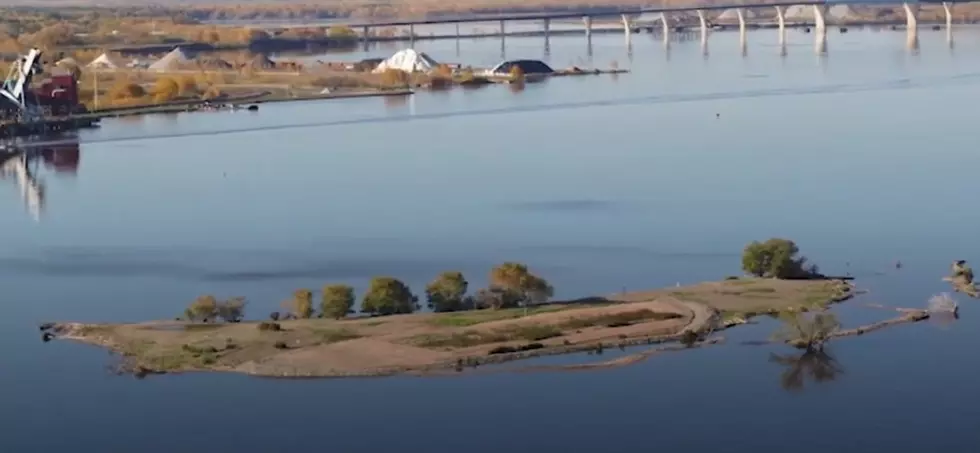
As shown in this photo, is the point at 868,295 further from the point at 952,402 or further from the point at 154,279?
the point at 154,279

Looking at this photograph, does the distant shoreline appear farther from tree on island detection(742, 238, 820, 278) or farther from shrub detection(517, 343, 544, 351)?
shrub detection(517, 343, 544, 351)

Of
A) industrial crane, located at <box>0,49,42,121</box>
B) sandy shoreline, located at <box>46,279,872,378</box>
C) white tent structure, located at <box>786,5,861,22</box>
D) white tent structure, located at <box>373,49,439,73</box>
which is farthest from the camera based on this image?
white tent structure, located at <box>786,5,861,22</box>

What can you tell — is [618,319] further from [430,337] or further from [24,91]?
[24,91]

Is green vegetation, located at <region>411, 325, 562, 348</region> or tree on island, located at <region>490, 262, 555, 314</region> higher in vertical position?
tree on island, located at <region>490, 262, 555, 314</region>

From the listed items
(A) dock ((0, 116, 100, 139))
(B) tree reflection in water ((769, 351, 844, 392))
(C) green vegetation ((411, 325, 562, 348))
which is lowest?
(B) tree reflection in water ((769, 351, 844, 392))

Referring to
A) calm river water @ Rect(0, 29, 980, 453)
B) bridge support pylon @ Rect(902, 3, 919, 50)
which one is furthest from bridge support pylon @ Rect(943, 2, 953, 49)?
calm river water @ Rect(0, 29, 980, 453)

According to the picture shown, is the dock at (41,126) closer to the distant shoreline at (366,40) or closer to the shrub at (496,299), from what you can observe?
the shrub at (496,299)

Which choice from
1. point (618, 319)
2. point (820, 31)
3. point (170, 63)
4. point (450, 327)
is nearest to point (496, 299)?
Result: point (450, 327)
